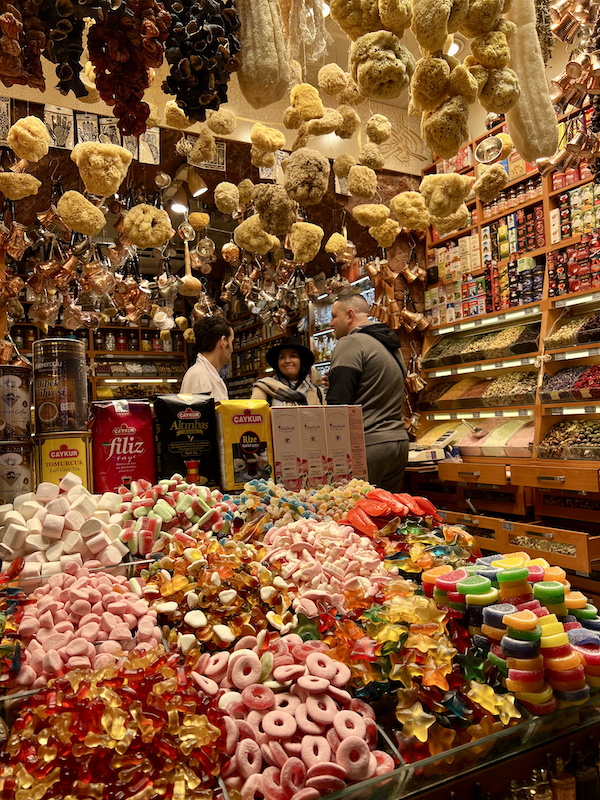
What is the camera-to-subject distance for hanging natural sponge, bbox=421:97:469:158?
1458mm

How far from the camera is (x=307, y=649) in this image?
947 mm

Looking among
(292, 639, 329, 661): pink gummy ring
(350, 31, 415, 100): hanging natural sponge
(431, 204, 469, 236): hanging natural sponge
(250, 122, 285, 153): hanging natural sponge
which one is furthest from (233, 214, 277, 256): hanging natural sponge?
(292, 639, 329, 661): pink gummy ring

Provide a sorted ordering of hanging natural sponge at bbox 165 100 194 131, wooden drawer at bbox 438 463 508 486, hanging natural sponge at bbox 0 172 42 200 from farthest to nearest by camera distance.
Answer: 1. wooden drawer at bbox 438 463 508 486
2. hanging natural sponge at bbox 0 172 42 200
3. hanging natural sponge at bbox 165 100 194 131

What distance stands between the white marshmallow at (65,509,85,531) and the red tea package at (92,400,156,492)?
402mm

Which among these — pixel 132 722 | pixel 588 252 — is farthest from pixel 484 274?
pixel 132 722

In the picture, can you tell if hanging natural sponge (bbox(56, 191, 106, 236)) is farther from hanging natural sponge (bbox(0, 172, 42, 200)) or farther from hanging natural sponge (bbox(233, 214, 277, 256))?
hanging natural sponge (bbox(233, 214, 277, 256))

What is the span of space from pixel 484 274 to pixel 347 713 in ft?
14.7

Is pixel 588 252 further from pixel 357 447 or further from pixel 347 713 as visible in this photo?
pixel 347 713

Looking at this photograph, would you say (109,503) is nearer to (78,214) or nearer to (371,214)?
(78,214)

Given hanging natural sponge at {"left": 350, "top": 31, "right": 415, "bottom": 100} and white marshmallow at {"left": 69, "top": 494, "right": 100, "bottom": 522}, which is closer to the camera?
white marshmallow at {"left": 69, "top": 494, "right": 100, "bottom": 522}

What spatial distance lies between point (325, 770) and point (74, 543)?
2.17 feet

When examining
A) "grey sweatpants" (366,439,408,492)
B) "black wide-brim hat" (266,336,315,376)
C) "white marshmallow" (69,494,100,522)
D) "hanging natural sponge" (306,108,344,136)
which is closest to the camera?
"white marshmallow" (69,494,100,522)

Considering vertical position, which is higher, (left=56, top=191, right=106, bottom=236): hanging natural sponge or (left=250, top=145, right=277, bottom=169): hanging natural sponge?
(left=250, top=145, right=277, bottom=169): hanging natural sponge

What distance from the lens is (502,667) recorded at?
906 mm
